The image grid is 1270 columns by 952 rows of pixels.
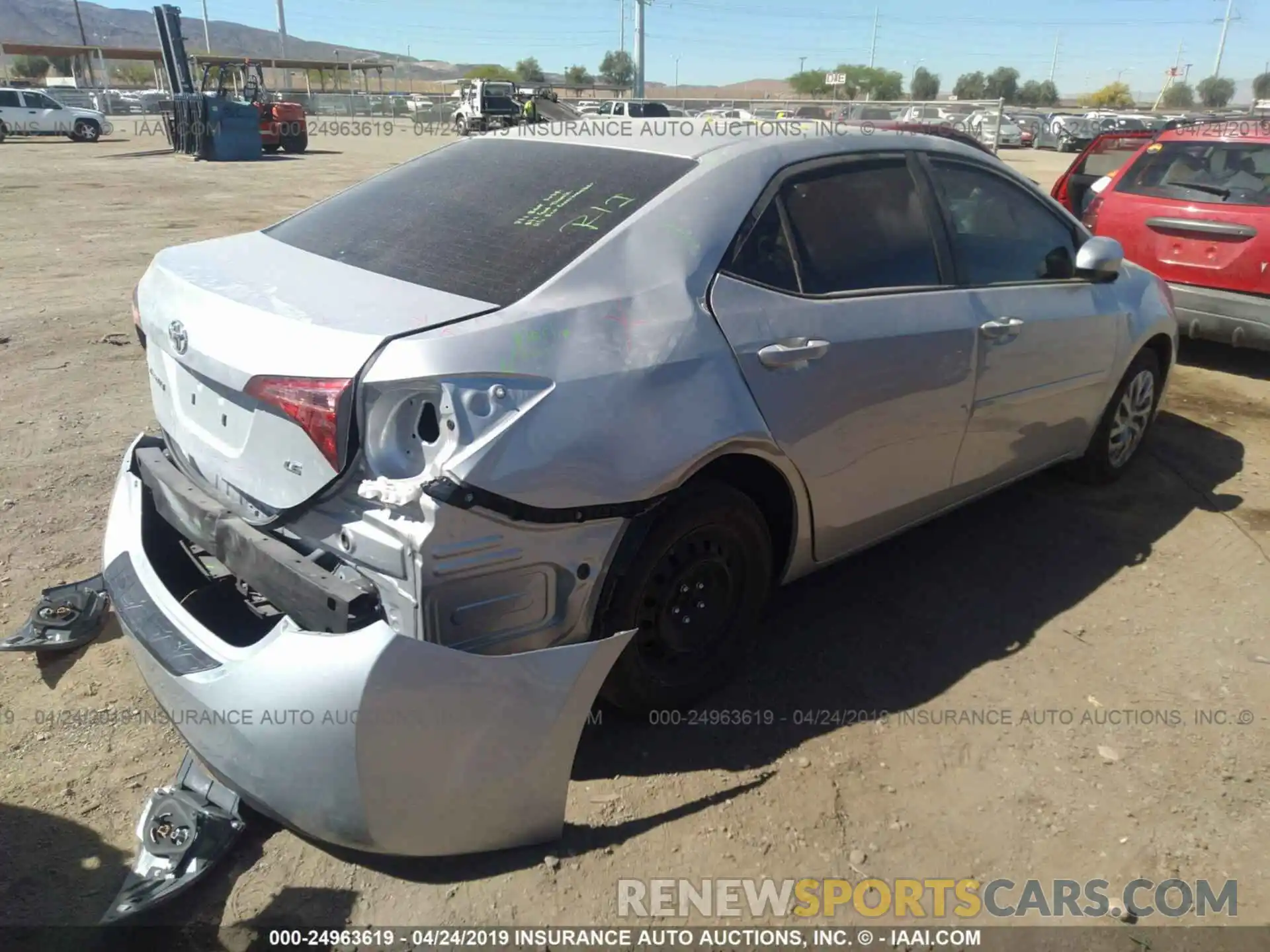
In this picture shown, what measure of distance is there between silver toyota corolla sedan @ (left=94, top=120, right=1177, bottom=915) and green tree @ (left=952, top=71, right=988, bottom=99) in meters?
98.0

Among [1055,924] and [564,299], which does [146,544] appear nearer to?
[564,299]

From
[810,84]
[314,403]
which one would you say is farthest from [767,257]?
[810,84]

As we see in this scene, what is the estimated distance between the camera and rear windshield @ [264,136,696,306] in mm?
2486

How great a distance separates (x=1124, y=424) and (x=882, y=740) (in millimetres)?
2668

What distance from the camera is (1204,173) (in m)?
6.75

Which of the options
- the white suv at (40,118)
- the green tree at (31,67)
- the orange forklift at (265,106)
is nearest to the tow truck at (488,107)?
the orange forklift at (265,106)

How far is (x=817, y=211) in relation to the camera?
2.98m

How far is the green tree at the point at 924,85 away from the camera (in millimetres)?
97438

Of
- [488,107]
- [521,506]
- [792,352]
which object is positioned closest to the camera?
[521,506]

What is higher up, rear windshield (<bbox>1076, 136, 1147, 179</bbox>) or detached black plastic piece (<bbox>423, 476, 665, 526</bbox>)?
rear windshield (<bbox>1076, 136, 1147, 179</bbox>)

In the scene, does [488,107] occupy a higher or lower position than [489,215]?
lower

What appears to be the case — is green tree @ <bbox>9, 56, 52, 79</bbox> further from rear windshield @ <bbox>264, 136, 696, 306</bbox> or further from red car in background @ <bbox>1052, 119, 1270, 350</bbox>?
rear windshield @ <bbox>264, 136, 696, 306</bbox>

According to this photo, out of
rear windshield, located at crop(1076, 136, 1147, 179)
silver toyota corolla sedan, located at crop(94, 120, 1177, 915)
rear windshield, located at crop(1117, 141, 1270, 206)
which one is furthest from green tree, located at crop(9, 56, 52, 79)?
silver toyota corolla sedan, located at crop(94, 120, 1177, 915)

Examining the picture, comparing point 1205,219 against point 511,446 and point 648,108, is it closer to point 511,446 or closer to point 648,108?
point 511,446
